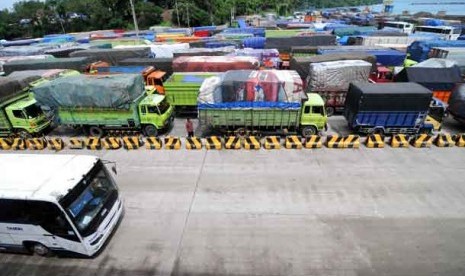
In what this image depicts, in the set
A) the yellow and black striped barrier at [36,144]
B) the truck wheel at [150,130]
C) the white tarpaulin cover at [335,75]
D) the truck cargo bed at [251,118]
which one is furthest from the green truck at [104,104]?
the white tarpaulin cover at [335,75]

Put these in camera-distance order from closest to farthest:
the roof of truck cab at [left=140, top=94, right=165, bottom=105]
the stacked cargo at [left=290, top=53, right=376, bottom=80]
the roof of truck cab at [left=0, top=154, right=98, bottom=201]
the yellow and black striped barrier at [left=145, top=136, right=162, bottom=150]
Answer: the roof of truck cab at [left=0, top=154, right=98, bottom=201] < the yellow and black striped barrier at [left=145, top=136, right=162, bottom=150] < the roof of truck cab at [left=140, top=94, right=165, bottom=105] < the stacked cargo at [left=290, top=53, right=376, bottom=80]

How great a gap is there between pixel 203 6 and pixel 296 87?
286ft

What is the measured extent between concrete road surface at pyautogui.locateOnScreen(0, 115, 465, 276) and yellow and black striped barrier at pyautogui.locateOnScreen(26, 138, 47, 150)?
5.74 m

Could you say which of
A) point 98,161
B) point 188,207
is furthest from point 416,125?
point 98,161

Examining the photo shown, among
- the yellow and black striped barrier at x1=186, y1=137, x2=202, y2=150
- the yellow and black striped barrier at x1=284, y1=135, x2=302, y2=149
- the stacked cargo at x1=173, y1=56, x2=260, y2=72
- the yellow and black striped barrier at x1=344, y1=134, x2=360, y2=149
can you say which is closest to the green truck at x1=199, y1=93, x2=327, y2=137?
the yellow and black striped barrier at x1=284, y1=135, x2=302, y2=149

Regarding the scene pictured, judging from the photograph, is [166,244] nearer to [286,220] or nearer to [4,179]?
[286,220]

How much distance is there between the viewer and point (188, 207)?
11000 millimetres

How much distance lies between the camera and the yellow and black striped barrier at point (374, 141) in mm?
15156

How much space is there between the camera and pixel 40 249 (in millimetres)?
8609

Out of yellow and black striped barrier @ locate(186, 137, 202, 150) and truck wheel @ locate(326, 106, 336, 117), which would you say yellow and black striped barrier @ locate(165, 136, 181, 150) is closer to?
yellow and black striped barrier @ locate(186, 137, 202, 150)

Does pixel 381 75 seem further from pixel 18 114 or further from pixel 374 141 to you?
pixel 18 114

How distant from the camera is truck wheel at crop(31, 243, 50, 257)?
337 inches

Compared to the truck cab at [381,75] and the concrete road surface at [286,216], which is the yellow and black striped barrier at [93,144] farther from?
the truck cab at [381,75]

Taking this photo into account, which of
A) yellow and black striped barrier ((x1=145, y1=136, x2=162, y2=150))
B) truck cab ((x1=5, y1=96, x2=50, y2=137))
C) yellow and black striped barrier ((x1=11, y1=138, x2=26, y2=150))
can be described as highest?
truck cab ((x1=5, y1=96, x2=50, y2=137))
